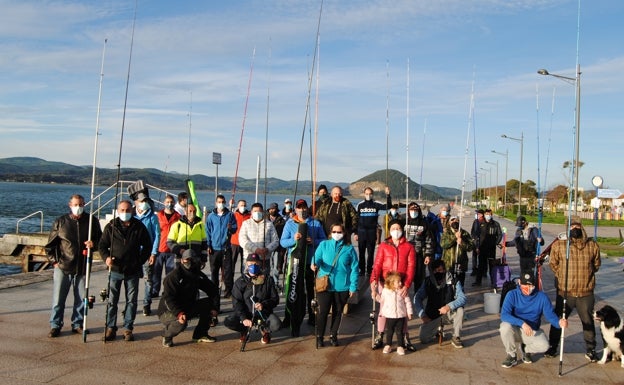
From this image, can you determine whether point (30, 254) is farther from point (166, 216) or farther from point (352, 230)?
point (352, 230)

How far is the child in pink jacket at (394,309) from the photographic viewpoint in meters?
7.34

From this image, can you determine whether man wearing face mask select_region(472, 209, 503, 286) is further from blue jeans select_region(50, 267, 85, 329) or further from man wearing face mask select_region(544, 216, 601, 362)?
blue jeans select_region(50, 267, 85, 329)

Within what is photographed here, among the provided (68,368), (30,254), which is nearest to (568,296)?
Answer: (68,368)

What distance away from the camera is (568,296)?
295 inches

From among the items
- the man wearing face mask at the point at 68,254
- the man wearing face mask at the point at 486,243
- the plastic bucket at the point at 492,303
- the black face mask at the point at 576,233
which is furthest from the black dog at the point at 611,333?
the man wearing face mask at the point at 68,254

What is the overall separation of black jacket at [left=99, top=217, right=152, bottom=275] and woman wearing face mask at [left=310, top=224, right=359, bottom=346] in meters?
2.55

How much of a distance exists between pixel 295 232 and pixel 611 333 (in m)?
4.70

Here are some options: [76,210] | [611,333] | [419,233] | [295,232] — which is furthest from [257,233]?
[611,333]

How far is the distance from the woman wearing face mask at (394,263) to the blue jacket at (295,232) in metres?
1.33

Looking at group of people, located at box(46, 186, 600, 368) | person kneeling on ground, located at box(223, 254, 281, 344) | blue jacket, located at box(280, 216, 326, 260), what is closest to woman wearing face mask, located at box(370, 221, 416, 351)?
group of people, located at box(46, 186, 600, 368)

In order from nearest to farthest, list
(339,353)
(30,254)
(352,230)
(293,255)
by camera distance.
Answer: (339,353) → (293,255) → (352,230) → (30,254)

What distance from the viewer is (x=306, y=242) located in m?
8.29

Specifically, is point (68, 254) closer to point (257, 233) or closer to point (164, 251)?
point (164, 251)

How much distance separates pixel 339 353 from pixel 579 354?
134 inches
